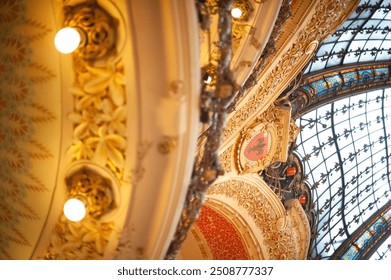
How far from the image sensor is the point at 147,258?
12.3 ft

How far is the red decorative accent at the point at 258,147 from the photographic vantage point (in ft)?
27.5

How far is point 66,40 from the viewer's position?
10.8ft

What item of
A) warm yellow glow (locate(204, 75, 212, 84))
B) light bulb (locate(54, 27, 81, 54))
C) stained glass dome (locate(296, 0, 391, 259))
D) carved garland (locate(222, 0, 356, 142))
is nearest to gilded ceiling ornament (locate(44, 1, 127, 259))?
light bulb (locate(54, 27, 81, 54))

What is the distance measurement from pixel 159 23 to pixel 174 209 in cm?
120

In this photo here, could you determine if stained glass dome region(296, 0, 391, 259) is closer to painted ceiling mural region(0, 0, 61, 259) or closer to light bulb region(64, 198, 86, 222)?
painted ceiling mural region(0, 0, 61, 259)

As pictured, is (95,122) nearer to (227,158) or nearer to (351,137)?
(227,158)

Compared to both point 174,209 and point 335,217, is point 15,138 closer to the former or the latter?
point 174,209

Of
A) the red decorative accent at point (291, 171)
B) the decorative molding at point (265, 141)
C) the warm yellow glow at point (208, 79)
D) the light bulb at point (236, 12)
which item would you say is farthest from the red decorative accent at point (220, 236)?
the warm yellow glow at point (208, 79)

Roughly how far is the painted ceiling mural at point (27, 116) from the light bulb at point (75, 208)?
1.16 ft

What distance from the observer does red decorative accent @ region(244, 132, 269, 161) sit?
27.5ft

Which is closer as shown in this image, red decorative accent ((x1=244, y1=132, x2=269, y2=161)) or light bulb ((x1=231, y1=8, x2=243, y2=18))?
light bulb ((x1=231, y1=8, x2=243, y2=18))

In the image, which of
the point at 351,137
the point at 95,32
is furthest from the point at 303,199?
the point at 95,32

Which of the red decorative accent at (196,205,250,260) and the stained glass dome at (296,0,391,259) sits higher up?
the stained glass dome at (296,0,391,259)

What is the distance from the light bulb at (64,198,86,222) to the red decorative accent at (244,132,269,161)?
5.01m
